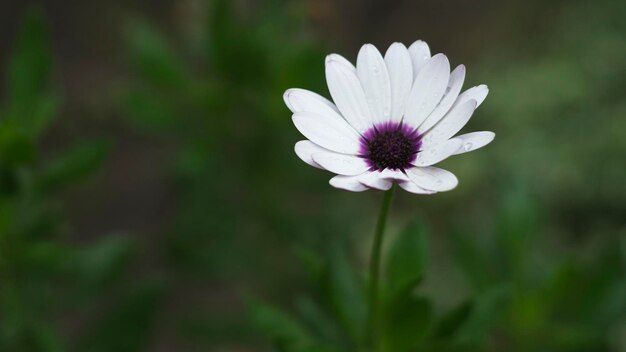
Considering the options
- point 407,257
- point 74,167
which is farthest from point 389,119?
point 74,167

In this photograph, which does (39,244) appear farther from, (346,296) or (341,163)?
(341,163)

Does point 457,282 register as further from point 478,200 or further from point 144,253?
point 144,253

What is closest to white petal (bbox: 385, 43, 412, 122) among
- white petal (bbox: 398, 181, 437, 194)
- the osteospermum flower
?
the osteospermum flower

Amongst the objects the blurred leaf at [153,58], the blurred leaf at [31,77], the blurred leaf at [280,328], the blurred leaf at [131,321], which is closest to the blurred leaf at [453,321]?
the blurred leaf at [280,328]

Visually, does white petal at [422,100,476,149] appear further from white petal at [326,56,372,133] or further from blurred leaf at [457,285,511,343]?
blurred leaf at [457,285,511,343]

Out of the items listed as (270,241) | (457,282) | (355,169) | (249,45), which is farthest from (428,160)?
(457,282)

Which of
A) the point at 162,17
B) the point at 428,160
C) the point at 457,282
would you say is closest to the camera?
the point at 428,160
